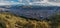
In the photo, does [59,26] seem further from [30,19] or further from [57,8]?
[30,19]

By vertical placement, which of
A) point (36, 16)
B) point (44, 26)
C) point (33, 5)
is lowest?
point (44, 26)

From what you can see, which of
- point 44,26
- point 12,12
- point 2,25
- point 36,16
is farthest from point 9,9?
point 44,26

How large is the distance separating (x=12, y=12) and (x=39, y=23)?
1.01 feet

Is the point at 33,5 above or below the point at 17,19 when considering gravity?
above

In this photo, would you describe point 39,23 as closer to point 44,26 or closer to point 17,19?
point 44,26

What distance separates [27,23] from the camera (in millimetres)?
1243

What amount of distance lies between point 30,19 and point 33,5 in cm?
16

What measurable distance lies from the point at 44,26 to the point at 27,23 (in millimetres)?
184

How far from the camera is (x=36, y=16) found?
125 cm

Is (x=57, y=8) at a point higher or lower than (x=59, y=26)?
higher

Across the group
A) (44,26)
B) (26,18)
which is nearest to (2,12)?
(26,18)

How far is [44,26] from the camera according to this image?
1.25 metres

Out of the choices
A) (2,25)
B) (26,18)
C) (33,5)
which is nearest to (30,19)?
(26,18)

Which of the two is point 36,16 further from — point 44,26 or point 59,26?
point 59,26
